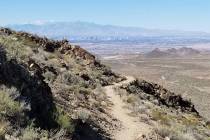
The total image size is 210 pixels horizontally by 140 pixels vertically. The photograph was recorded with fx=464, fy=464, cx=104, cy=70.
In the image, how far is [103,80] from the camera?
2350 cm

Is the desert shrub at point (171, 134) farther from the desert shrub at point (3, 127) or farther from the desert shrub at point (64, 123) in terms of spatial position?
the desert shrub at point (3, 127)

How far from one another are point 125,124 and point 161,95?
10.2m

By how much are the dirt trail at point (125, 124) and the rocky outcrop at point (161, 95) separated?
154 inches

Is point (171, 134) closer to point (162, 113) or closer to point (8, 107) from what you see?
point (162, 113)

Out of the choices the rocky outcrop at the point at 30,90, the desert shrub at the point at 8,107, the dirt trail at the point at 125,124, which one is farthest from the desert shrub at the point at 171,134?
the desert shrub at the point at 8,107

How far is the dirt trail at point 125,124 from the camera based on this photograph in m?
12.6

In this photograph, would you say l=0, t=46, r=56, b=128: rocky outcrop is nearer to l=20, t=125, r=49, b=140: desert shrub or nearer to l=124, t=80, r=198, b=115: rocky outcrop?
l=20, t=125, r=49, b=140: desert shrub

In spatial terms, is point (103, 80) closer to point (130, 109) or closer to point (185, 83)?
point (130, 109)

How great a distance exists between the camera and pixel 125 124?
14117mm

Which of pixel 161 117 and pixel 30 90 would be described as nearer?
pixel 30 90

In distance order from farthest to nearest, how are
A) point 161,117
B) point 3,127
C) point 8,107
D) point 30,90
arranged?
point 161,117 < point 30,90 < point 8,107 < point 3,127

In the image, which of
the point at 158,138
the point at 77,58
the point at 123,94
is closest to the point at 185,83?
the point at 77,58

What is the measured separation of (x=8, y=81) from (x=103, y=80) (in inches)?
537

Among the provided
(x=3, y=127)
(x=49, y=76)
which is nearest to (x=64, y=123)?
(x=3, y=127)
